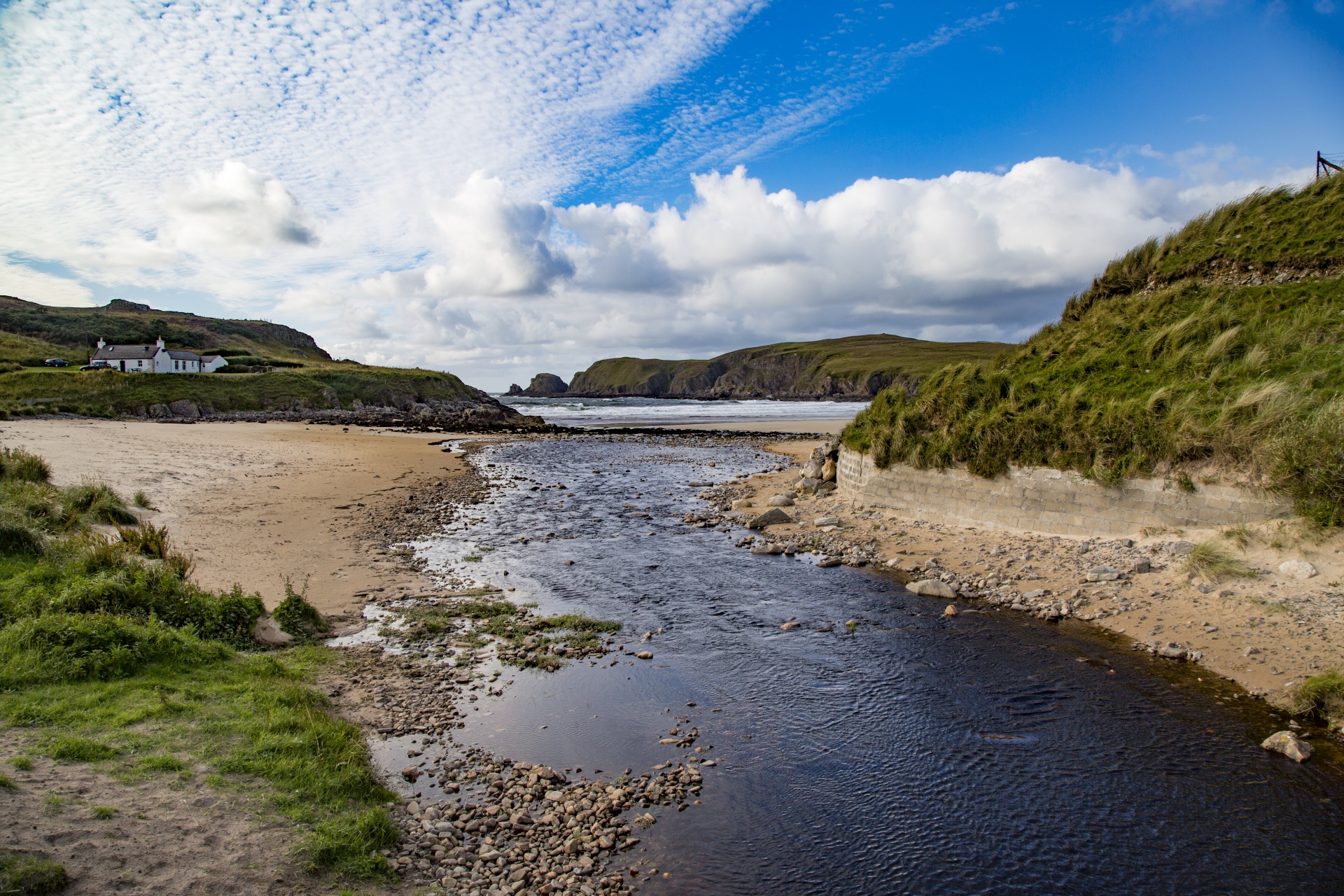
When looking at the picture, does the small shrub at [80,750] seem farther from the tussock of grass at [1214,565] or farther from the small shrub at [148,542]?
the tussock of grass at [1214,565]

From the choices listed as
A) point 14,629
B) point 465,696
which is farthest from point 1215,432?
point 14,629

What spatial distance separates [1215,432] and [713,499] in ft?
47.3

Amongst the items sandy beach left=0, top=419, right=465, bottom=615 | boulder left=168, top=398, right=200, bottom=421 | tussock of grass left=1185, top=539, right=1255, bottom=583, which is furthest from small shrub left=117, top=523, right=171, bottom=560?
boulder left=168, top=398, right=200, bottom=421

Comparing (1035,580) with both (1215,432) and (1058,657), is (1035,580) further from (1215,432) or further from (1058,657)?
(1215,432)

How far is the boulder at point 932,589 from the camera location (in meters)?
12.0

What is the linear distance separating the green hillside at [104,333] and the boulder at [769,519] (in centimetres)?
8732

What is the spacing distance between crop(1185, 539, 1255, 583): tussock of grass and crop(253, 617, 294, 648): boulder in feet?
47.0

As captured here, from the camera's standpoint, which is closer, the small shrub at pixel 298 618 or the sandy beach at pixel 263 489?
the small shrub at pixel 298 618

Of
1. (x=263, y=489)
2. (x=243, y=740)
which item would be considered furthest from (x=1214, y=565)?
(x=263, y=489)

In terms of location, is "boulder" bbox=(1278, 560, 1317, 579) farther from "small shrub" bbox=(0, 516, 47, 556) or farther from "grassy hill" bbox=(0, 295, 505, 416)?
"grassy hill" bbox=(0, 295, 505, 416)

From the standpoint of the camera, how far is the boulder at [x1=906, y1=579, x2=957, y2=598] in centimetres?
1204

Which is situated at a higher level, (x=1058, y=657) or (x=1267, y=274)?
(x=1267, y=274)

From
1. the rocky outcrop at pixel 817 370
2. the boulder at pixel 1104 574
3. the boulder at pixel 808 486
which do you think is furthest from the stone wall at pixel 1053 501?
the rocky outcrop at pixel 817 370

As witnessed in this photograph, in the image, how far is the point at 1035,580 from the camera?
39.9 feet
